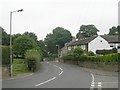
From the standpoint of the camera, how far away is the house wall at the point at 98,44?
83.9 metres

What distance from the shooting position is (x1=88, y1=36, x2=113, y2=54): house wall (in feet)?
275

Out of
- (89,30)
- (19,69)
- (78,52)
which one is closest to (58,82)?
(19,69)

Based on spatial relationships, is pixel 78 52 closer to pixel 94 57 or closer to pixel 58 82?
pixel 94 57

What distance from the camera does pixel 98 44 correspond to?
277ft

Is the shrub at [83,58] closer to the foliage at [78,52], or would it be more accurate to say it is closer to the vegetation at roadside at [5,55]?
the foliage at [78,52]

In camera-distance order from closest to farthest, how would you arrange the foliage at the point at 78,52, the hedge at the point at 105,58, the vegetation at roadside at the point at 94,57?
1. the hedge at the point at 105,58
2. the vegetation at roadside at the point at 94,57
3. the foliage at the point at 78,52

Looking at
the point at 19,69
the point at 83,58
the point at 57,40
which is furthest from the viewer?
the point at 57,40

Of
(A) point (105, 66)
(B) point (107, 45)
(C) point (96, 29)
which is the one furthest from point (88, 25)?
(A) point (105, 66)

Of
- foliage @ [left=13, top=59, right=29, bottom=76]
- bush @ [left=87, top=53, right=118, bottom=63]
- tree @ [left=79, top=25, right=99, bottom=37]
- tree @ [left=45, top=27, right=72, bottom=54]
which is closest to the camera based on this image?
foliage @ [left=13, top=59, right=29, bottom=76]

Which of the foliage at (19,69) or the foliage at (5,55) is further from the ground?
the foliage at (5,55)

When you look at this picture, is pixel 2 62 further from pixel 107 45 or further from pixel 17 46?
pixel 107 45

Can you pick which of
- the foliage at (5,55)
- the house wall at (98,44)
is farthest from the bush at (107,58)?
the house wall at (98,44)

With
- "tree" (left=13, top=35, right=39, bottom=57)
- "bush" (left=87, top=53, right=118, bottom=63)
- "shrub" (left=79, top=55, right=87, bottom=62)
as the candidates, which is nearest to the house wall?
"shrub" (left=79, top=55, right=87, bottom=62)

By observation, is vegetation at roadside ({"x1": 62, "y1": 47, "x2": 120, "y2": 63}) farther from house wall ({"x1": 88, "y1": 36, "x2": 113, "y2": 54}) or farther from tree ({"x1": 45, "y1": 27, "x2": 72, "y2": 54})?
tree ({"x1": 45, "y1": 27, "x2": 72, "y2": 54})
